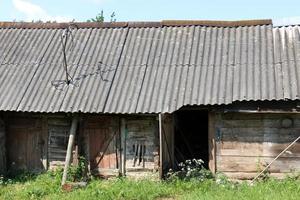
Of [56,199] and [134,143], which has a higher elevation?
[134,143]

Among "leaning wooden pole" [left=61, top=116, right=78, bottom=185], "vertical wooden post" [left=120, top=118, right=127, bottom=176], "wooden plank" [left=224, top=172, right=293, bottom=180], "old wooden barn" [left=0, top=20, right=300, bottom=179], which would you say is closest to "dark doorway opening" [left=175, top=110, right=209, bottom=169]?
"old wooden barn" [left=0, top=20, right=300, bottom=179]

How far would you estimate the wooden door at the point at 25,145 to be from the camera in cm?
1336

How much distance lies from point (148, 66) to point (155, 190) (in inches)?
164

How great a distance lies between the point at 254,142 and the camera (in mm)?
12148

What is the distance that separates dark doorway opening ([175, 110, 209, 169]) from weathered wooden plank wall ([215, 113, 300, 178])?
1639 millimetres

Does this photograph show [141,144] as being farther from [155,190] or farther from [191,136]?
[191,136]

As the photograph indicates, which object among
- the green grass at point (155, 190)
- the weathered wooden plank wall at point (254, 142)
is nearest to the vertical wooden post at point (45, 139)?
the green grass at point (155, 190)

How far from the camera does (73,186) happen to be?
11.6 meters

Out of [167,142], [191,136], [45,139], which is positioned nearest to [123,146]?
[167,142]

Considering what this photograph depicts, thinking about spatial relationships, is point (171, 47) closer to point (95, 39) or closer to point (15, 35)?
point (95, 39)

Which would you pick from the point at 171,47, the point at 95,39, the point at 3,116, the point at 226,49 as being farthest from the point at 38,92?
the point at 226,49

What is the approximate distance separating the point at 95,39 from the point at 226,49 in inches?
174

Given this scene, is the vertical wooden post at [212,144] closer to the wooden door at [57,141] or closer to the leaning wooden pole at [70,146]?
the leaning wooden pole at [70,146]

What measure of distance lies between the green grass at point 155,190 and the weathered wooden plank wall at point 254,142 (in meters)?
0.55
